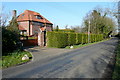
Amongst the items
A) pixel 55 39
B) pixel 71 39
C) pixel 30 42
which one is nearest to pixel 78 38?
pixel 71 39

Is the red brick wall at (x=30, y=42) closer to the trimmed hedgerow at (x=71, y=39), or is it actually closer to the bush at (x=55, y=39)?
the bush at (x=55, y=39)

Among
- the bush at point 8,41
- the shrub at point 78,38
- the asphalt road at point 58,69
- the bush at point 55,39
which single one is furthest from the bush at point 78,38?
the asphalt road at point 58,69

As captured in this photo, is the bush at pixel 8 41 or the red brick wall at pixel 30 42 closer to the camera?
the bush at pixel 8 41

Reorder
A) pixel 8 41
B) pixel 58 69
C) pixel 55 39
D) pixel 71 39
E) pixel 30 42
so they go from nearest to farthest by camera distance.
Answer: pixel 58 69, pixel 8 41, pixel 55 39, pixel 30 42, pixel 71 39

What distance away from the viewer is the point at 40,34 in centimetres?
1861

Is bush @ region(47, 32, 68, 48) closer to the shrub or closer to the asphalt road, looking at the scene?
the shrub

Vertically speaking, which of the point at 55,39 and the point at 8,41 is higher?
the point at 55,39

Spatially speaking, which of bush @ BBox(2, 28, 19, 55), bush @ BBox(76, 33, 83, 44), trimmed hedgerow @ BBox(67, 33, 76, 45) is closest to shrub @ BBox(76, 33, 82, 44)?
bush @ BBox(76, 33, 83, 44)

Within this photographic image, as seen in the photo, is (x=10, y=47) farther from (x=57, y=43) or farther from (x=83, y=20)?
(x=83, y=20)

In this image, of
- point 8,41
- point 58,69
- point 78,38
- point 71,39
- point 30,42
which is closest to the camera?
point 58,69

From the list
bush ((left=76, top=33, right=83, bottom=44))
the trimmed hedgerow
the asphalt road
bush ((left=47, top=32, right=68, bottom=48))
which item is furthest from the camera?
bush ((left=76, top=33, right=83, bottom=44))

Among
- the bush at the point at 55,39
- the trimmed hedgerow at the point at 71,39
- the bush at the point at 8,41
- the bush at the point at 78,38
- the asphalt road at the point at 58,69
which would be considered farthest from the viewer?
the bush at the point at 78,38

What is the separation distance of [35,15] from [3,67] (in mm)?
36108

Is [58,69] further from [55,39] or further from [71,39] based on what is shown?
[71,39]
